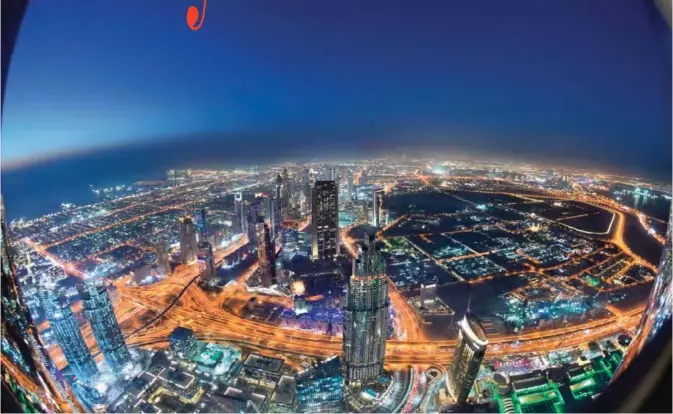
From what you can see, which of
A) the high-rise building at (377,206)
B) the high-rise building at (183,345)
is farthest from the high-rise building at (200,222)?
the high-rise building at (377,206)

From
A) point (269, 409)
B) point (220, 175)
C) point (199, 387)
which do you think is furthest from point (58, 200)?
point (269, 409)

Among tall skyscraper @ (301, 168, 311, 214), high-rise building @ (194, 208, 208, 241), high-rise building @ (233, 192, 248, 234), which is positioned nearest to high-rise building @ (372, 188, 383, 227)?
tall skyscraper @ (301, 168, 311, 214)

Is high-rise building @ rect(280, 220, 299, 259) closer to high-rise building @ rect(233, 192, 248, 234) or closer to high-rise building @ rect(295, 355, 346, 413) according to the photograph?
high-rise building @ rect(233, 192, 248, 234)

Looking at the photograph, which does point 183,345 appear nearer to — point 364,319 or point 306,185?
point 364,319

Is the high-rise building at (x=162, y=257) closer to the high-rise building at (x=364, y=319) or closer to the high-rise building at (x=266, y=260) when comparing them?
the high-rise building at (x=266, y=260)

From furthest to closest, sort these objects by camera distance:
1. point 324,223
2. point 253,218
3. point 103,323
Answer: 1. point 253,218
2. point 324,223
3. point 103,323

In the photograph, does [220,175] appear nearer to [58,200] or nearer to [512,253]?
[58,200]

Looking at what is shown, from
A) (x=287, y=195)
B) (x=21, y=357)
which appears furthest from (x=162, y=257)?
(x=21, y=357)
